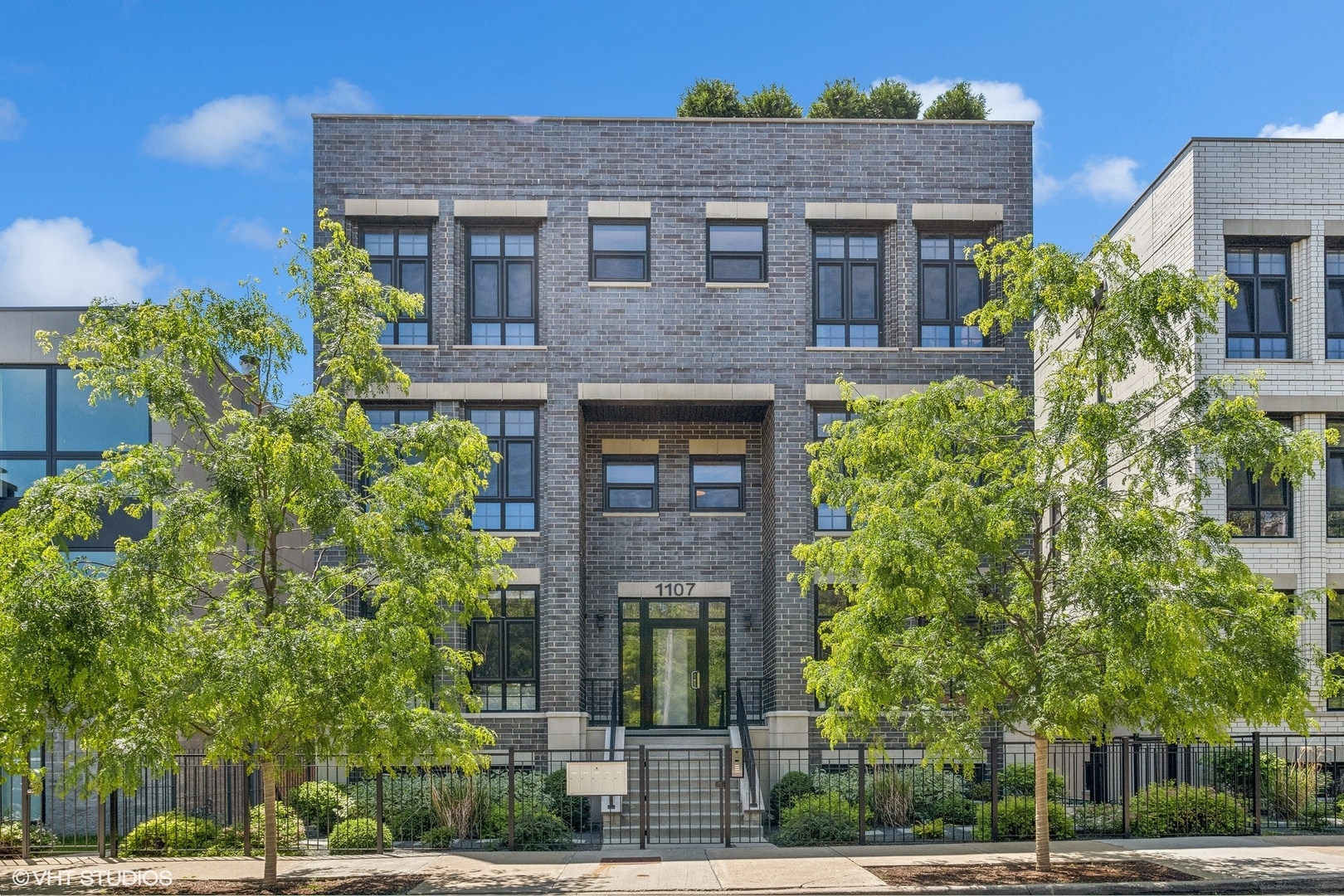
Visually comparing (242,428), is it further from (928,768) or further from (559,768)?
(928,768)

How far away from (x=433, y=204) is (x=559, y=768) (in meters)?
11.0

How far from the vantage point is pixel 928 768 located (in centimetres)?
2184

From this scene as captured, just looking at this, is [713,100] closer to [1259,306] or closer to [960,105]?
[960,105]

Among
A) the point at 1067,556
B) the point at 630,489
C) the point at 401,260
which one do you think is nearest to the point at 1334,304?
the point at 1067,556

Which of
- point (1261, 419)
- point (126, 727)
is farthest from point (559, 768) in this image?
point (1261, 419)

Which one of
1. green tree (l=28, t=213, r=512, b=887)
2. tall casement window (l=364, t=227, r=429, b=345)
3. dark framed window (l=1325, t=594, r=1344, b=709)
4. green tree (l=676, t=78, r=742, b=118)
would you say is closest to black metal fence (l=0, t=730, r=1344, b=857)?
dark framed window (l=1325, t=594, r=1344, b=709)

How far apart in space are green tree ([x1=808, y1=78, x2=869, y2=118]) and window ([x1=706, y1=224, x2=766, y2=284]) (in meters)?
16.8

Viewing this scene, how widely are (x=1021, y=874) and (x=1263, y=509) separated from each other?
1163 centimetres

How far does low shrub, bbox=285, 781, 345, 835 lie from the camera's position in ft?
63.4

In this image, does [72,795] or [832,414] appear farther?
[832,414]

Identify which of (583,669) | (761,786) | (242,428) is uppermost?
(242,428)

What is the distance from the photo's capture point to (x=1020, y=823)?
1839 centimetres

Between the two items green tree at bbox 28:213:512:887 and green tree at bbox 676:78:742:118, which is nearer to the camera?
green tree at bbox 28:213:512:887

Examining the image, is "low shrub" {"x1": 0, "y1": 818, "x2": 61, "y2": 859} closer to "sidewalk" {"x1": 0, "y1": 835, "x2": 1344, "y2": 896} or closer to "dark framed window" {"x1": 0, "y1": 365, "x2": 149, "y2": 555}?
"sidewalk" {"x1": 0, "y1": 835, "x2": 1344, "y2": 896}
